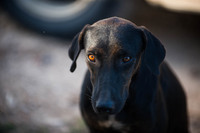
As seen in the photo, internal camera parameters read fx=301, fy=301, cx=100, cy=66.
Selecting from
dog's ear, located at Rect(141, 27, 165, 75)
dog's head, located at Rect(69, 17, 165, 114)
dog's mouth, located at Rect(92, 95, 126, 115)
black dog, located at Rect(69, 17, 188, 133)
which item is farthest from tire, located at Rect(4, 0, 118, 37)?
dog's mouth, located at Rect(92, 95, 126, 115)

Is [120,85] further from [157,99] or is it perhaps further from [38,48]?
[38,48]

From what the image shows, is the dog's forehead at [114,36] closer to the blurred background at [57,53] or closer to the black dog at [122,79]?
the black dog at [122,79]

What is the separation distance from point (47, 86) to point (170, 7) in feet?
9.38

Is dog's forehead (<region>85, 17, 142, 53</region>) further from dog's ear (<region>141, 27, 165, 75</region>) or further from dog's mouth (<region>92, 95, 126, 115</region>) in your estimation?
dog's mouth (<region>92, 95, 126, 115</region>)

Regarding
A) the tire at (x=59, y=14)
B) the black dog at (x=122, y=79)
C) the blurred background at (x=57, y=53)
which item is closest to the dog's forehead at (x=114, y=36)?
the black dog at (x=122, y=79)

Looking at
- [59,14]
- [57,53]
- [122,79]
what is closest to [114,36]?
[122,79]

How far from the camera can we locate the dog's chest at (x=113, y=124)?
328cm

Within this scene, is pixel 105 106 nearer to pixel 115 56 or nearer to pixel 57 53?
pixel 115 56

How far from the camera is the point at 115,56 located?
9.27 feet

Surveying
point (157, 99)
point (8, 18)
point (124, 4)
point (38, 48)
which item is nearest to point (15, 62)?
point (38, 48)

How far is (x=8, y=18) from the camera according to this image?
7.30 metres

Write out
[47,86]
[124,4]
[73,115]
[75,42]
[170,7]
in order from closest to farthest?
[75,42] → [73,115] → [47,86] → [170,7] → [124,4]

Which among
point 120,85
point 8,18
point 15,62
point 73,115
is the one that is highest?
point 8,18

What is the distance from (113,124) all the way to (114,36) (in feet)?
3.40
